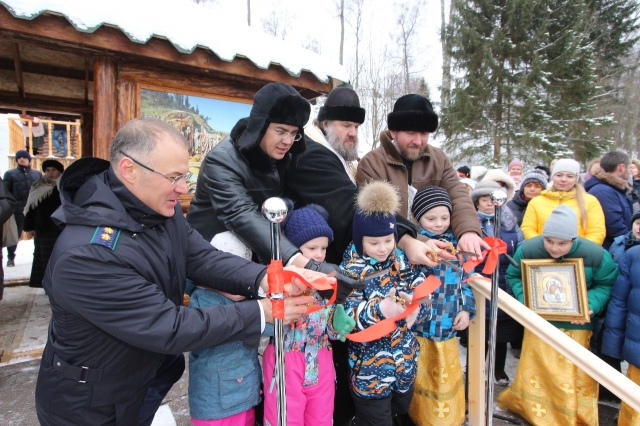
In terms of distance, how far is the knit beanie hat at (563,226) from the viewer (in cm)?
278

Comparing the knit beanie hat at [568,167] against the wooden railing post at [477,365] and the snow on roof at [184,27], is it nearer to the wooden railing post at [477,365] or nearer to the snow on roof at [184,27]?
the wooden railing post at [477,365]

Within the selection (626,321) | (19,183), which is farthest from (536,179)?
(19,183)

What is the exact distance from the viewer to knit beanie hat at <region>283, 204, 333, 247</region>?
6.53 ft

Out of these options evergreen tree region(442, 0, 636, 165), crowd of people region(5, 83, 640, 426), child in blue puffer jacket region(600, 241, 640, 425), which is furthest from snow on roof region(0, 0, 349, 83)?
evergreen tree region(442, 0, 636, 165)

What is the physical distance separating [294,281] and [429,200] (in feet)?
4.01

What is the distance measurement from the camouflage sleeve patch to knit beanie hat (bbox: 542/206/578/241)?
287cm

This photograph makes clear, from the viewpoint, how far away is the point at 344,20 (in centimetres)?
2002

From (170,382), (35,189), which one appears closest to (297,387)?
(170,382)

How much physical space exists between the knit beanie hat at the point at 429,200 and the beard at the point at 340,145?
20.9 inches

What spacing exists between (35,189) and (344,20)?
18713 millimetres

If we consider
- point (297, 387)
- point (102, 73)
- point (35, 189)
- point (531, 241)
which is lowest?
point (297, 387)

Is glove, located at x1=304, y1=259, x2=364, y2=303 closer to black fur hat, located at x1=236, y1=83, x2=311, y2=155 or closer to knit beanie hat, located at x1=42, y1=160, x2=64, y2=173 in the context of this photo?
black fur hat, located at x1=236, y1=83, x2=311, y2=155

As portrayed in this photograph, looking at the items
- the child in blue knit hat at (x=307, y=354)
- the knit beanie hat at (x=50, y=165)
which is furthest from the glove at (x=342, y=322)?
the knit beanie hat at (x=50, y=165)

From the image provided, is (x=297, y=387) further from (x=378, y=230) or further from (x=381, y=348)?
(x=378, y=230)
